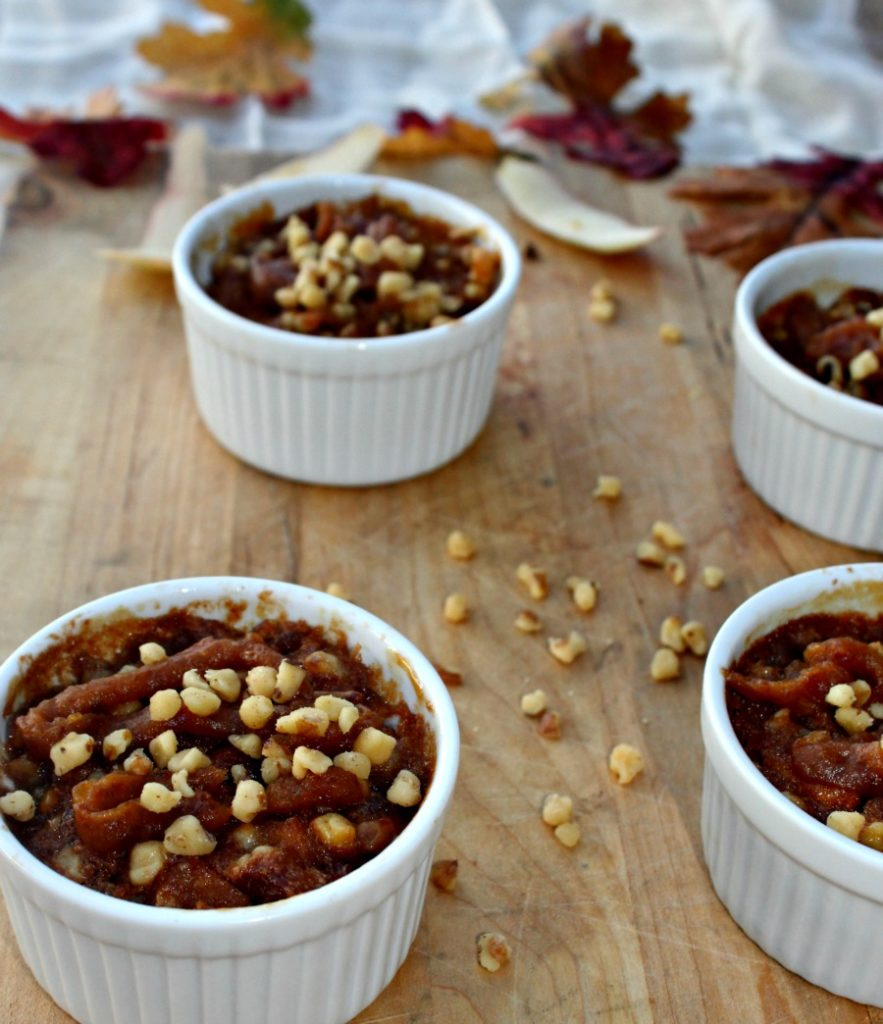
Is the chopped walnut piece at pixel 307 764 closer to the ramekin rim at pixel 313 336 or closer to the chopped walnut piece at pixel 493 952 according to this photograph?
the chopped walnut piece at pixel 493 952

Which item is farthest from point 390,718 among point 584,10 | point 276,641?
point 584,10

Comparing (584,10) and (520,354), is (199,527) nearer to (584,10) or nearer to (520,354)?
(520,354)

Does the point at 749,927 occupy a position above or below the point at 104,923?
below

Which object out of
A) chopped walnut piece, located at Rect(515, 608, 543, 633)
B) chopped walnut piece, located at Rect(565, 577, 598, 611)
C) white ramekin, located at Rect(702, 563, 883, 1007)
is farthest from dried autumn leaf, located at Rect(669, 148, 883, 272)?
white ramekin, located at Rect(702, 563, 883, 1007)

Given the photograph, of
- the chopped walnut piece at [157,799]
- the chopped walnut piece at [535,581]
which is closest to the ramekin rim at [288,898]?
the chopped walnut piece at [157,799]

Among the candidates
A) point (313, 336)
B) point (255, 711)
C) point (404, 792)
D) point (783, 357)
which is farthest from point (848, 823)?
point (313, 336)

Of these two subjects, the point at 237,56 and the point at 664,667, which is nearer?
the point at 664,667

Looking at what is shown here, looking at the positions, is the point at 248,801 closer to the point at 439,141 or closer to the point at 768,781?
the point at 768,781
